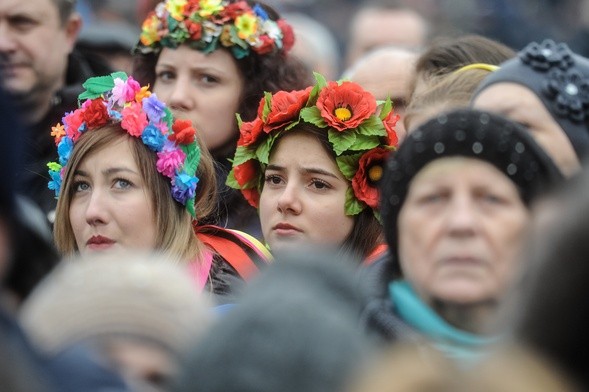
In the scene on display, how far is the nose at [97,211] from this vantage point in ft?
17.2

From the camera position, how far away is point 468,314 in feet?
11.5

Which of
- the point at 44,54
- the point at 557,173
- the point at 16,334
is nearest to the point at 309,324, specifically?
the point at 16,334

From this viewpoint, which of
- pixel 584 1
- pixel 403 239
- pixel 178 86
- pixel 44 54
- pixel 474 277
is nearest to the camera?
pixel 474 277

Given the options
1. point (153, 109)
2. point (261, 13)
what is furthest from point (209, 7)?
point (153, 109)

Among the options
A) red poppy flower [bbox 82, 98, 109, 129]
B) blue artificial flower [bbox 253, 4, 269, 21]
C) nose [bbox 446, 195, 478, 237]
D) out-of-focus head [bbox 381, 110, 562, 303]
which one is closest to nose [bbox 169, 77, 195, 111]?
blue artificial flower [bbox 253, 4, 269, 21]

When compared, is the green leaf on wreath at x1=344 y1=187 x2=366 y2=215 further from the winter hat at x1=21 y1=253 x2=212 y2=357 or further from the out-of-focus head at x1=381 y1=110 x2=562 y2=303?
the winter hat at x1=21 y1=253 x2=212 y2=357

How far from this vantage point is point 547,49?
15.0 ft

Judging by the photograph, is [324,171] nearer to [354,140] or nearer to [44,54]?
[354,140]

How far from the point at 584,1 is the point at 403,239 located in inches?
371

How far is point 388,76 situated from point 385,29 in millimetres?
3174

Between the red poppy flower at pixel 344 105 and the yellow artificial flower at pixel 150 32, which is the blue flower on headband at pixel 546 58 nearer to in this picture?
the red poppy flower at pixel 344 105

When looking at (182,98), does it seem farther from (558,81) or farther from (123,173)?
(558,81)

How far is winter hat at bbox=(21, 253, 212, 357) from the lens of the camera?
2.66 metres

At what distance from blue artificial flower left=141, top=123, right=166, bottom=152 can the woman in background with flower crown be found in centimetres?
78
